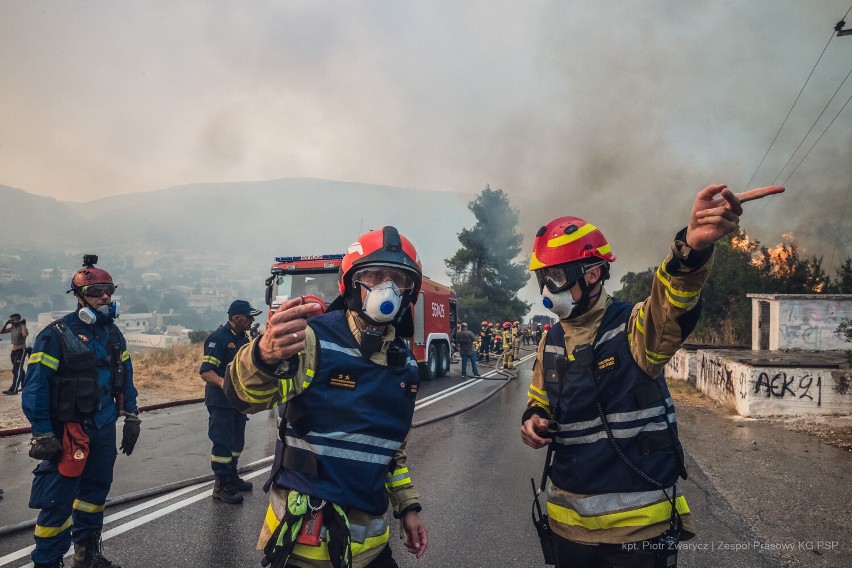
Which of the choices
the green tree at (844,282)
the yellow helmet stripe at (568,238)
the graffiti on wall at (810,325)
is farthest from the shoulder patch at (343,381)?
the green tree at (844,282)

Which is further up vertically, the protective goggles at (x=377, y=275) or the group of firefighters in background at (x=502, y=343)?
the protective goggles at (x=377, y=275)

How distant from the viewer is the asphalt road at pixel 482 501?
13.2 ft

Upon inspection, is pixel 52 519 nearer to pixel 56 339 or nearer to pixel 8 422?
pixel 56 339

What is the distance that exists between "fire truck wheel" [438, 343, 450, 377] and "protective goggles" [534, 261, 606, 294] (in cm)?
1533

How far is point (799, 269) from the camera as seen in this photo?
66.5 ft

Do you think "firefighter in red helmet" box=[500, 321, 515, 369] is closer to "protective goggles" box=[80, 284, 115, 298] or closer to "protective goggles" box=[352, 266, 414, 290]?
"protective goggles" box=[80, 284, 115, 298]

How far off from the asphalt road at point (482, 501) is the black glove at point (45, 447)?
94cm

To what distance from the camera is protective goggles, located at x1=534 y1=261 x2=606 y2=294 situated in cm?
231

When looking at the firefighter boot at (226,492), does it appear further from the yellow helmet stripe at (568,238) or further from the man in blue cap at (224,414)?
the yellow helmet stripe at (568,238)

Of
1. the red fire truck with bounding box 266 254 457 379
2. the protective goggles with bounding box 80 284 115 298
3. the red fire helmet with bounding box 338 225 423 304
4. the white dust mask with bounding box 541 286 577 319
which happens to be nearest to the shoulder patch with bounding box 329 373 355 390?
the red fire helmet with bounding box 338 225 423 304

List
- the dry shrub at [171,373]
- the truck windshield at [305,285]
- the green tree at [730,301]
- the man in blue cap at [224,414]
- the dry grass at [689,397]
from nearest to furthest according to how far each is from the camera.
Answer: the man in blue cap at [224,414] → the dry grass at [689,397] → the truck windshield at [305,285] → the dry shrub at [171,373] → the green tree at [730,301]

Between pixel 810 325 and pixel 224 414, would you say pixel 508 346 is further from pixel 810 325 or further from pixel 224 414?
pixel 224 414

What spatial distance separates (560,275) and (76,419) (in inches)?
131

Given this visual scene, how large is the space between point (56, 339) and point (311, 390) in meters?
2.79
